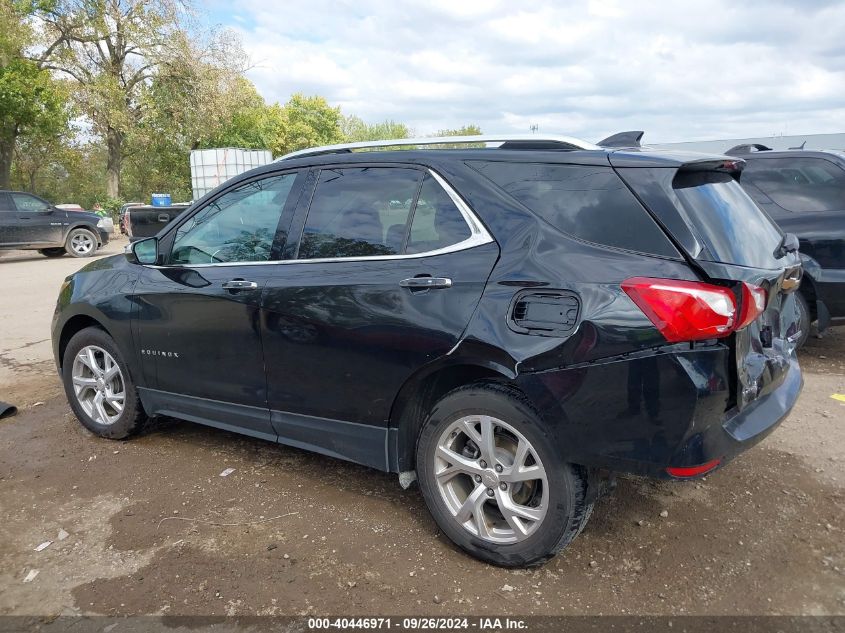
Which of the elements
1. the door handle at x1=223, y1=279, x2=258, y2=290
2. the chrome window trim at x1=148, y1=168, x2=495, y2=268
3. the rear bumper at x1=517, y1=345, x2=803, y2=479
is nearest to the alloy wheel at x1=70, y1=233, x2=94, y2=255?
the door handle at x1=223, y1=279, x2=258, y2=290

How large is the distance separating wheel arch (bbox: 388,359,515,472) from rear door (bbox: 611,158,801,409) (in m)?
0.95

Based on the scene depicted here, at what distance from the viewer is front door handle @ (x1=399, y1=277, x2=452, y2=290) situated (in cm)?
289

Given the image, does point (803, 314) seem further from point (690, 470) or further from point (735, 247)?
point (690, 470)

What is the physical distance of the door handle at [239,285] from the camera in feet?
11.6

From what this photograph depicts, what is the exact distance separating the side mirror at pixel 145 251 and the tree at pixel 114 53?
26.5 meters

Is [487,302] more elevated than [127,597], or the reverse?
[487,302]

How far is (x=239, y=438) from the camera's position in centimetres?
452

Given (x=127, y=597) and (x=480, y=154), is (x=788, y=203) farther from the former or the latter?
(x=127, y=597)

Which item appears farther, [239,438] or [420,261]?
[239,438]

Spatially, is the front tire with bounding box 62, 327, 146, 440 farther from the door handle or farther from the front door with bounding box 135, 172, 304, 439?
the door handle

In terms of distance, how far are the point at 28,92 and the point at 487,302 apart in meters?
27.7

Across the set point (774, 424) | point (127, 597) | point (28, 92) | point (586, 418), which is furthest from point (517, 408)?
point (28, 92)

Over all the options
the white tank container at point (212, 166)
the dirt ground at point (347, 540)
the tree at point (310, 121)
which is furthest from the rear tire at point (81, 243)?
the tree at point (310, 121)

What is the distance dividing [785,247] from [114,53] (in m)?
31.8
